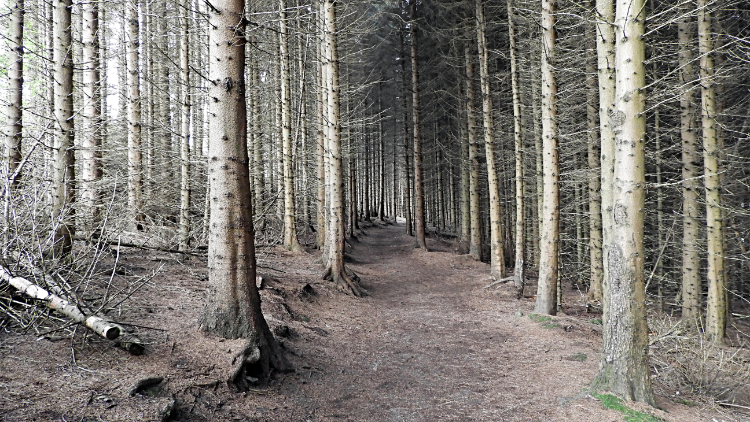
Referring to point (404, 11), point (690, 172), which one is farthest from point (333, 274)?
point (404, 11)

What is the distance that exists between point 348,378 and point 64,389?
9.80 feet

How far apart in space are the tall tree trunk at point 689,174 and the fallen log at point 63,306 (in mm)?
10313

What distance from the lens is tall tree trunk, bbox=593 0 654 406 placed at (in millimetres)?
4336

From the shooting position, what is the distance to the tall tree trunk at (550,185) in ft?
26.7

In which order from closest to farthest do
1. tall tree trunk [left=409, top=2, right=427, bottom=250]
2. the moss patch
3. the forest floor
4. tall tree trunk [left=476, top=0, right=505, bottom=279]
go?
the forest floor < the moss patch < tall tree trunk [left=476, top=0, right=505, bottom=279] < tall tree trunk [left=409, top=2, right=427, bottom=250]

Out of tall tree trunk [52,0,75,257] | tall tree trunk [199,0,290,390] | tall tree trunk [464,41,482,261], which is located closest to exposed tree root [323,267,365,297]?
tall tree trunk [199,0,290,390]

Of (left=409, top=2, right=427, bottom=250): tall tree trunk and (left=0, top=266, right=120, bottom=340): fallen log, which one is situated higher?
(left=409, top=2, right=427, bottom=250): tall tree trunk

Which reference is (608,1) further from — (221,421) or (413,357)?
(221,421)

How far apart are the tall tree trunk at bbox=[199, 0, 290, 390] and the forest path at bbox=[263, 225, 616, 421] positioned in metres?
0.93

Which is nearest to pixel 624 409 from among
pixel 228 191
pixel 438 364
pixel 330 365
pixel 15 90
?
Result: pixel 438 364

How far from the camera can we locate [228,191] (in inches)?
179

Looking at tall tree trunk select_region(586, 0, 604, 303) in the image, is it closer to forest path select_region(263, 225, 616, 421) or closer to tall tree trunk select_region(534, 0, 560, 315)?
tall tree trunk select_region(534, 0, 560, 315)

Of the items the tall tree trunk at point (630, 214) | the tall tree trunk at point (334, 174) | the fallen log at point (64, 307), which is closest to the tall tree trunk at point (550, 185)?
the tall tree trunk at point (630, 214)

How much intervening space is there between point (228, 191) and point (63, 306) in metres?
1.77
